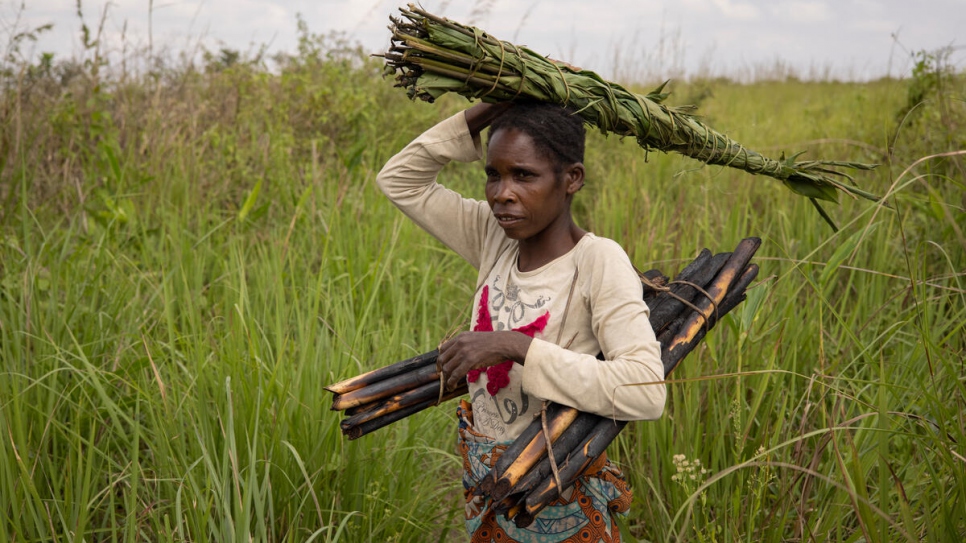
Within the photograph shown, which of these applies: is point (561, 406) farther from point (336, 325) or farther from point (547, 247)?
point (336, 325)

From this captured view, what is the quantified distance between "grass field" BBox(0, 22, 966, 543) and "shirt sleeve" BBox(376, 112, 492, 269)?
1.78 feet

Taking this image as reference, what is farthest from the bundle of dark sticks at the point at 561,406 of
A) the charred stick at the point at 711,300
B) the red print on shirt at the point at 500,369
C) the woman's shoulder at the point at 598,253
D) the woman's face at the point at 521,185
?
the woman's face at the point at 521,185

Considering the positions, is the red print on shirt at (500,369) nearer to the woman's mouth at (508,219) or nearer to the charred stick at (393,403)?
the charred stick at (393,403)

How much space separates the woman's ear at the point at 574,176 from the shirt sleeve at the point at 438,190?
0.29 metres

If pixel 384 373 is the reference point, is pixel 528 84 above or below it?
above

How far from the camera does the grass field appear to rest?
86.7 inches

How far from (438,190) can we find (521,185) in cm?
43

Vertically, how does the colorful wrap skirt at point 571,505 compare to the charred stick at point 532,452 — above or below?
below

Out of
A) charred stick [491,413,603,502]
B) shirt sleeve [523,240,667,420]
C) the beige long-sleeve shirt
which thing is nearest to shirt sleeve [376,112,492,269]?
the beige long-sleeve shirt

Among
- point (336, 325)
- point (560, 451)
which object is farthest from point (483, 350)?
point (336, 325)

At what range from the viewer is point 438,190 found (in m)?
2.18

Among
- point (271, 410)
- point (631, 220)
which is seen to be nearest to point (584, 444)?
point (271, 410)

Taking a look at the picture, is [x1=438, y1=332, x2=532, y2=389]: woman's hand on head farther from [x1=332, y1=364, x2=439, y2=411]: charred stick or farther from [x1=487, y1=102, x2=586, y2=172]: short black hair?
[x1=487, y1=102, x2=586, y2=172]: short black hair

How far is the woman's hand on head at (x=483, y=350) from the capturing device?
66.0 inches
